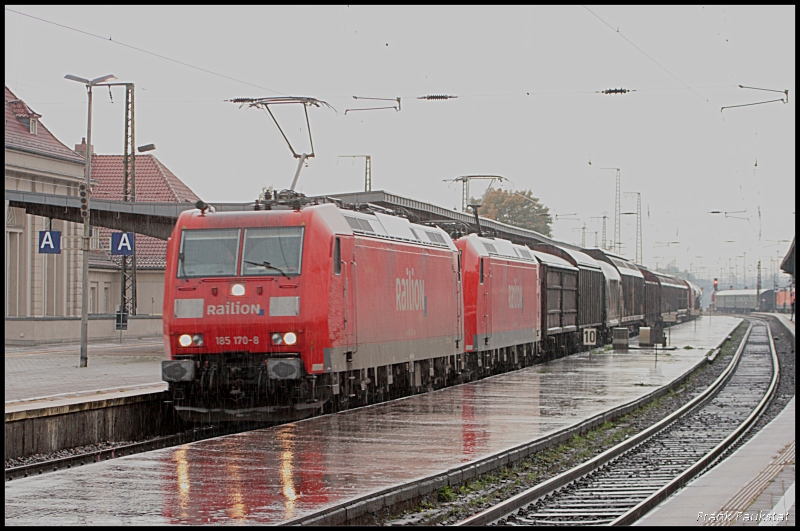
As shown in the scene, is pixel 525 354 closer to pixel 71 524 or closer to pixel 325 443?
pixel 325 443

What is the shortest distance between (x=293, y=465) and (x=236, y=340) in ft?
15.4

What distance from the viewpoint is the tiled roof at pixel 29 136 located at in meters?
42.5

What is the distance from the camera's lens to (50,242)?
26266 mm

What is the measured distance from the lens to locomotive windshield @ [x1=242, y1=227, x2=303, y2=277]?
15352mm

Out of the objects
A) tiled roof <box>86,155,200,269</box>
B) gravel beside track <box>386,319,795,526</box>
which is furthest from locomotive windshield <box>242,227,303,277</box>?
tiled roof <box>86,155,200,269</box>

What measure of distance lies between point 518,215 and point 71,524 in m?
88.8

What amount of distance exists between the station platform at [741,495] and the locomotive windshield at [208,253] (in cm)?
721

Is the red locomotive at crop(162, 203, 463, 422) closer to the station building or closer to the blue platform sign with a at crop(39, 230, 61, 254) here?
the blue platform sign with a at crop(39, 230, 61, 254)

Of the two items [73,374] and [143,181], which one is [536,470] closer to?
[73,374]

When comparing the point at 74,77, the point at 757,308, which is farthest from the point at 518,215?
the point at 74,77

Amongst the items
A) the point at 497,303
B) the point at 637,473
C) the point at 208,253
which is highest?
the point at 208,253

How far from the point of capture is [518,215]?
9569cm

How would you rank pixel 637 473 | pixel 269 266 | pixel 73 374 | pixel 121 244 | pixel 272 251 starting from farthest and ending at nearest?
→ pixel 121 244, pixel 73 374, pixel 272 251, pixel 269 266, pixel 637 473

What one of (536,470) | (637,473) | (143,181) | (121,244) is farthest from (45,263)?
(637,473)
